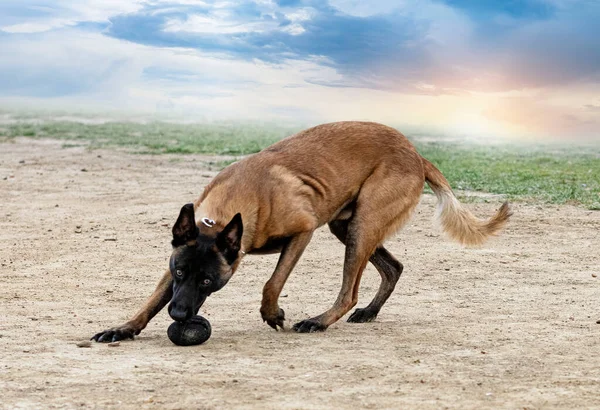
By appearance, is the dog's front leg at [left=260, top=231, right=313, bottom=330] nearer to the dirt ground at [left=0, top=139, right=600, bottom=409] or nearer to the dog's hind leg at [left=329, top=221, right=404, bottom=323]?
the dirt ground at [left=0, top=139, right=600, bottom=409]

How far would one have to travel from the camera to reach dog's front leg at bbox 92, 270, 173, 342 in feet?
22.7

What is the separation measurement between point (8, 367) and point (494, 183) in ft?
43.5

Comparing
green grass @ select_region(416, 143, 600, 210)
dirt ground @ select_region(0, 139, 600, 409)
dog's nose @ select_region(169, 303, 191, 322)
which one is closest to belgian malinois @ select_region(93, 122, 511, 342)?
dog's nose @ select_region(169, 303, 191, 322)

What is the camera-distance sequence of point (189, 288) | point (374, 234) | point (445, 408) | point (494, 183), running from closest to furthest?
point (445, 408)
point (189, 288)
point (374, 234)
point (494, 183)

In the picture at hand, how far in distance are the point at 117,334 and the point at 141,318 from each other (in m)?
0.24

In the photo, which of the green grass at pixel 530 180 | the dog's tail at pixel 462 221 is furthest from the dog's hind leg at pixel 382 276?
the green grass at pixel 530 180

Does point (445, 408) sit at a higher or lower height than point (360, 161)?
lower

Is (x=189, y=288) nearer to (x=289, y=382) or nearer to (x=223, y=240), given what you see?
(x=223, y=240)

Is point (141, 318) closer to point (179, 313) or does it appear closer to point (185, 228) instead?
point (179, 313)

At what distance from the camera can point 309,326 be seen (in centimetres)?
745

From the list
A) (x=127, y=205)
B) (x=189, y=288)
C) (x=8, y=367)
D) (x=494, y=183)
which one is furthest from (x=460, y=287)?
(x=494, y=183)

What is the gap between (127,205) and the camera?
574 inches

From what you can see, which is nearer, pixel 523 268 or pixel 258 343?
pixel 258 343

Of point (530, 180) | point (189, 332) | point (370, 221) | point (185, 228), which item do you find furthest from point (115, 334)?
point (530, 180)
